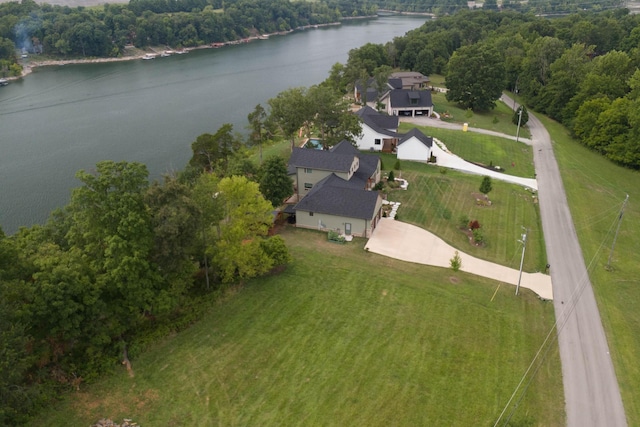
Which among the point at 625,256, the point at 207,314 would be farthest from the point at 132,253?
the point at 625,256

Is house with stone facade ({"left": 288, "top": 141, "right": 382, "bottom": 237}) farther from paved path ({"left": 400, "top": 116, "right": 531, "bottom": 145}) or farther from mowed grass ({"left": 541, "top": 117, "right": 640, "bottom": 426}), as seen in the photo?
paved path ({"left": 400, "top": 116, "right": 531, "bottom": 145})

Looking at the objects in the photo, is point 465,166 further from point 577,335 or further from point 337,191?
point 577,335

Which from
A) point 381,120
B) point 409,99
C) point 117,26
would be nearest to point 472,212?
point 381,120

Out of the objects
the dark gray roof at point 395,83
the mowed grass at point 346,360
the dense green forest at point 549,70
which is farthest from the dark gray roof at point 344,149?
the dark gray roof at point 395,83

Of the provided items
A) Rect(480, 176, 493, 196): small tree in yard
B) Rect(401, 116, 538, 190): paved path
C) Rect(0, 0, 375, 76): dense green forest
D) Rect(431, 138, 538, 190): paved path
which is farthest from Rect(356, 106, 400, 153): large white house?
Rect(0, 0, 375, 76): dense green forest

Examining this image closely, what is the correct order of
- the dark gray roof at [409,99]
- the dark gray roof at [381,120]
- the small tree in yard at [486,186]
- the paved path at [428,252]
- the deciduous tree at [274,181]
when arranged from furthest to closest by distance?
the dark gray roof at [409,99] → the dark gray roof at [381,120] → the small tree in yard at [486,186] → the deciduous tree at [274,181] → the paved path at [428,252]

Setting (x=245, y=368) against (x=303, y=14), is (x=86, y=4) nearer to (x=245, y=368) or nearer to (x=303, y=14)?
(x=303, y=14)

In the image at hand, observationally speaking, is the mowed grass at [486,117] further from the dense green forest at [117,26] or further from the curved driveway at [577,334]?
the dense green forest at [117,26]
